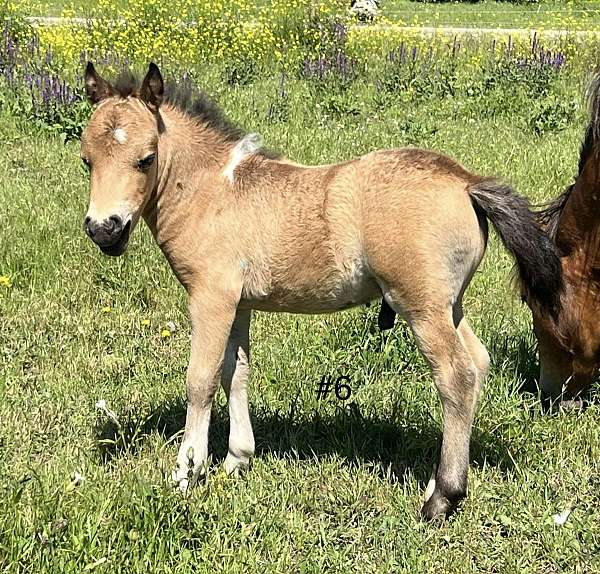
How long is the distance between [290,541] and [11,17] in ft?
Result: 37.1

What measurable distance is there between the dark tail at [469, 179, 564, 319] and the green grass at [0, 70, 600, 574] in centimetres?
89

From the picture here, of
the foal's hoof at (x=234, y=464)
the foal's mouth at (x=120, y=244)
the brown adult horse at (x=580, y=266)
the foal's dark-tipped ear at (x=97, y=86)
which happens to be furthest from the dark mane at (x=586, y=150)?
the foal's dark-tipped ear at (x=97, y=86)

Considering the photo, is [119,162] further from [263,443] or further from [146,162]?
[263,443]

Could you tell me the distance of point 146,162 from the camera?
130 inches

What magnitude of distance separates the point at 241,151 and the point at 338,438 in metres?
1.47

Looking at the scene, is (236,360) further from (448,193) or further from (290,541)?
(448,193)

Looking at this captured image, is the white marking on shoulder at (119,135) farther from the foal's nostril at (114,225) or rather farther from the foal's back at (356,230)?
the foal's back at (356,230)

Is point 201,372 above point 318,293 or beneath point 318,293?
beneath

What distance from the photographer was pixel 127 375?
472cm

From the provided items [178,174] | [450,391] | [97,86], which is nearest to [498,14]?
[178,174]

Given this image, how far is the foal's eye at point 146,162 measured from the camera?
3.28 metres

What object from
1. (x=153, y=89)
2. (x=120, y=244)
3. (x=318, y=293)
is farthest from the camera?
(x=318, y=293)

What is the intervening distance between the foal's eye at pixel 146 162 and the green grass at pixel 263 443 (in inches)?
45.2

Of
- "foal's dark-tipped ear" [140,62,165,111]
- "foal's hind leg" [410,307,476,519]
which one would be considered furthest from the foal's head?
"foal's hind leg" [410,307,476,519]
